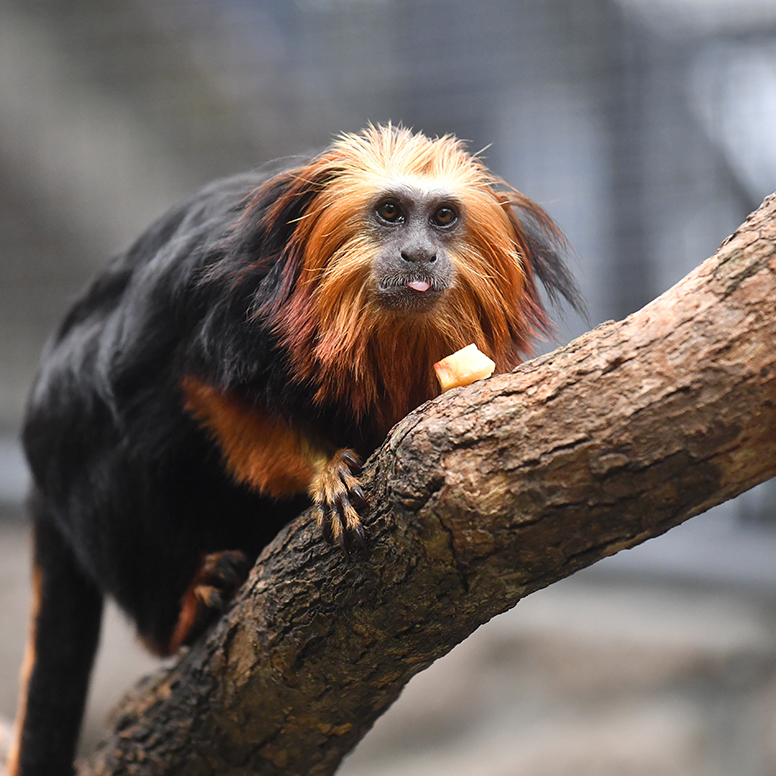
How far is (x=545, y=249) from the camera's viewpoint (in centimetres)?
177

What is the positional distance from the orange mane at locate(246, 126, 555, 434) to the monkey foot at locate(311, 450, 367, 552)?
0.26 metres

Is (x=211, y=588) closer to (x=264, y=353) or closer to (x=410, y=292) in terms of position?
(x=264, y=353)

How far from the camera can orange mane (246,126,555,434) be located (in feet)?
5.09

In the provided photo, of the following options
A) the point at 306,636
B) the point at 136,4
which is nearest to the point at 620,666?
the point at 306,636

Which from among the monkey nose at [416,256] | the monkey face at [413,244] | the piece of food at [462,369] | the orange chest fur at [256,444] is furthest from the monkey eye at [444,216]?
the orange chest fur at [256,444]

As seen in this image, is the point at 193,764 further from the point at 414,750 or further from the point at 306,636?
the point at 414,750

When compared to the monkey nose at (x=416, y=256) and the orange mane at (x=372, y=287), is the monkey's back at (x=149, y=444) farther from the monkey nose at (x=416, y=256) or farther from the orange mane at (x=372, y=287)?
the monkey nose at (x=416, y=256)

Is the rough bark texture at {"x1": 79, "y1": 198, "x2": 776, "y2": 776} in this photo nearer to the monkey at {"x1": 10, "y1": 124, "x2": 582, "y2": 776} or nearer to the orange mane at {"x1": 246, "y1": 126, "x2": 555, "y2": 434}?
the monkey at {"x1": 10, "y1": 124, "x2": 582, "y2": 776}

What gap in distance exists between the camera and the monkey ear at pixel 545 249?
68.7 inches

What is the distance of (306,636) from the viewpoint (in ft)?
4.44

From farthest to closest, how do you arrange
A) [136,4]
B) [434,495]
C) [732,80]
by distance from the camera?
[136,4]
[732,80]
[434,495]

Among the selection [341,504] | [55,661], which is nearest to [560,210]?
[55,661]

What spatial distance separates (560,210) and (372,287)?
252 centimetres

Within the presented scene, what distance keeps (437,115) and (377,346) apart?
2987 millimetres
